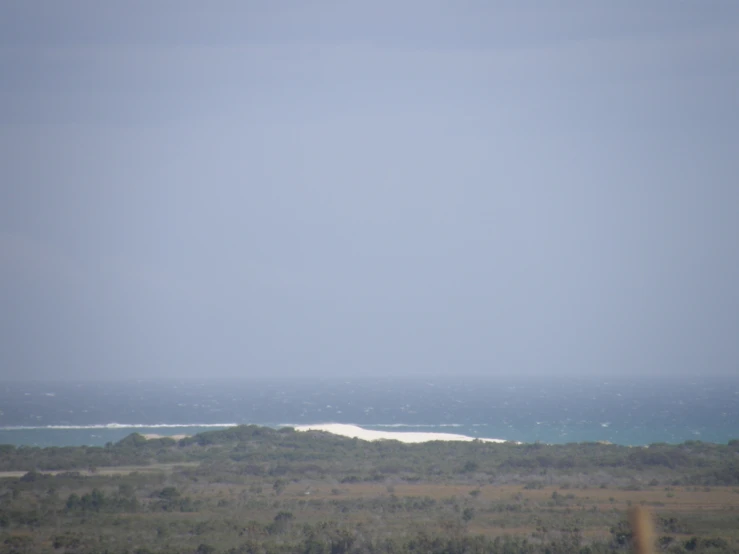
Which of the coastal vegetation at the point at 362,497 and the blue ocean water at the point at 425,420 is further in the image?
the blue ocean water at the point at 425,420

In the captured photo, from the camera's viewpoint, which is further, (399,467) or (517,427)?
(517,427)

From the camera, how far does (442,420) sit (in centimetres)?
9456

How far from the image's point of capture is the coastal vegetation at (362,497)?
74.7 feet

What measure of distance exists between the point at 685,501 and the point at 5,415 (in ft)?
308

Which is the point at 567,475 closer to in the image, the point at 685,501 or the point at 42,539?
the point at 685,501

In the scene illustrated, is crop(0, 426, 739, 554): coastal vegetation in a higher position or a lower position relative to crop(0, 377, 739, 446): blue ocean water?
lower

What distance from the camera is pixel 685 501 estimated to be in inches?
1226

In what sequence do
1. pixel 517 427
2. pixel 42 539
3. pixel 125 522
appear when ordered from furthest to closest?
1. pixel 517 427
2. pixel 125 522
3. pixel 42 539

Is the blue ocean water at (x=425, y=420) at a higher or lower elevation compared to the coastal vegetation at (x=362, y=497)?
higher

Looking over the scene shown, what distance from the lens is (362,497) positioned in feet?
107

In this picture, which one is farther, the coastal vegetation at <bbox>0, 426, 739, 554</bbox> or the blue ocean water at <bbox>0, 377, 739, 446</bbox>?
the blue ocean water at <bbox>0, 377, 739, 446</bbox>

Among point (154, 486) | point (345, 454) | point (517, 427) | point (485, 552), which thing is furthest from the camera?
point (517, 427)

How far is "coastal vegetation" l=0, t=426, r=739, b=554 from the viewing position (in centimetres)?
2277

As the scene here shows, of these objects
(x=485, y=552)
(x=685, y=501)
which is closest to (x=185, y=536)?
(x=485, y=552)
